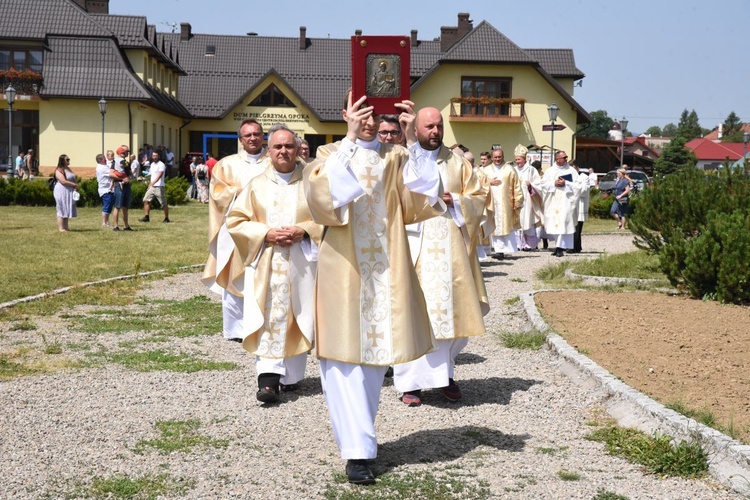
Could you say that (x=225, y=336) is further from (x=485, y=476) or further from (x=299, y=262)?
(x=485, y=476)

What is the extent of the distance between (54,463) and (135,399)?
5.31 ft

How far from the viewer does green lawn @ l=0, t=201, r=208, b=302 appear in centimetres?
1439

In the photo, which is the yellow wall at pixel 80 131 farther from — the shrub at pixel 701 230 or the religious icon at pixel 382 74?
the religious icon at pixel 382 74

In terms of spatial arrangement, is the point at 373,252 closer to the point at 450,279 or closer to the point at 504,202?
the point at 450,279

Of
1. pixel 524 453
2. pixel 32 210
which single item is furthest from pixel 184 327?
pixel 32 210

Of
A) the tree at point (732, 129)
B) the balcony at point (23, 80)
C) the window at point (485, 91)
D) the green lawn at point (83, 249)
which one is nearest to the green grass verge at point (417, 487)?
the green lawn at point (83, 249)

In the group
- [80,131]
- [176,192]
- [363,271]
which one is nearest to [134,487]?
[363,271]

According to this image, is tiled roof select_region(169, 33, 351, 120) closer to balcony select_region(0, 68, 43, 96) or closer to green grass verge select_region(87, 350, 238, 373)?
balcony select_region(0, 68, 43, 96)

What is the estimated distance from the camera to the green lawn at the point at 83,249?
47.2 feet

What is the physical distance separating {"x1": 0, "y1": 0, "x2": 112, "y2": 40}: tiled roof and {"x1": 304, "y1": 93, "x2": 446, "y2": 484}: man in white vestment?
136ft

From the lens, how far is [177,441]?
629 cm

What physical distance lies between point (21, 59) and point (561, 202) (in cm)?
3219

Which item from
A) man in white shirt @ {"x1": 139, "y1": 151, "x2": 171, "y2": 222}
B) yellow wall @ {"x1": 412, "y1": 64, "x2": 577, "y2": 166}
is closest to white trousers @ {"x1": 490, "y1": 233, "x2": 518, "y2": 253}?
man in white shirt @ {"x1": 139, "y1": 151, "x2": 171, "y2": 222}

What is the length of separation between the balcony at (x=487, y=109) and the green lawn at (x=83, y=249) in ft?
86.7
